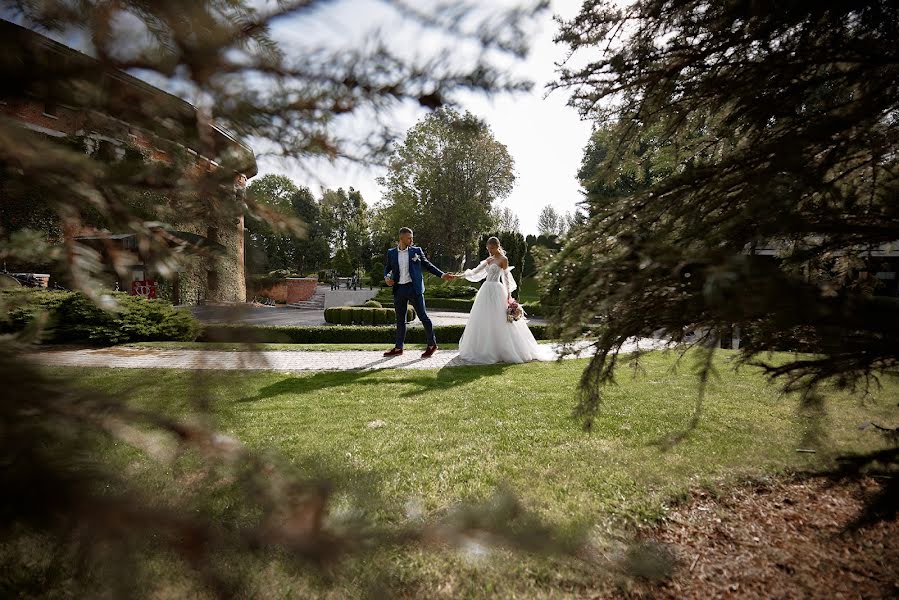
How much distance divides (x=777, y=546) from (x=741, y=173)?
2.07 m

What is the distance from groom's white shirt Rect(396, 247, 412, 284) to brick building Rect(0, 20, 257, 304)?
7417 mm

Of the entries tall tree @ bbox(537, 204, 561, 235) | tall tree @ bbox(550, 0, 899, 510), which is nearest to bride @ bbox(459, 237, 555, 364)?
tall tree @ bbox(550, 0, 899, 510)

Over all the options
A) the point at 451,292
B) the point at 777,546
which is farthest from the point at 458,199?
the point at 777,546

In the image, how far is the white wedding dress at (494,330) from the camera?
28.3ft

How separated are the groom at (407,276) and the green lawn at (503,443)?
2.63 meters

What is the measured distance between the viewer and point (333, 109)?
1690mm

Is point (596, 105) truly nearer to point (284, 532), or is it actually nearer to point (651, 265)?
point (651, 265)

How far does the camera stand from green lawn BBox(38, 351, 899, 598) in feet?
4.81

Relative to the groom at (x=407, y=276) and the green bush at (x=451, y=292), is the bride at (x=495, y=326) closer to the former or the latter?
the groom at (x=407, y=276)

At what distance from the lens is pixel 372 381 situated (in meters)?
6.60

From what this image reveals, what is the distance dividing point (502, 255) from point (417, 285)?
6.16ft

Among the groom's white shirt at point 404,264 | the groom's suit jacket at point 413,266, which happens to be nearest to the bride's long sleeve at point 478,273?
the groom's suit jacket at point 413,266

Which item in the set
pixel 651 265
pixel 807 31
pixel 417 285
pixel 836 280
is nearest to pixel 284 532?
pixel 651 265

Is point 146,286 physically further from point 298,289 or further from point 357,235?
point 357,235
